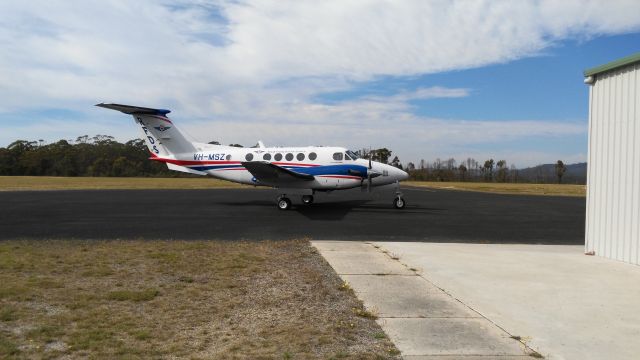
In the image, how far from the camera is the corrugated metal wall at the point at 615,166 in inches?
345

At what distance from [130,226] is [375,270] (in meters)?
9.03

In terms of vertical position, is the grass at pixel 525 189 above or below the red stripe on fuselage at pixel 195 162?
below

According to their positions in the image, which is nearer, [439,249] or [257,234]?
[439,249]

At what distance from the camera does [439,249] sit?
10.2 m

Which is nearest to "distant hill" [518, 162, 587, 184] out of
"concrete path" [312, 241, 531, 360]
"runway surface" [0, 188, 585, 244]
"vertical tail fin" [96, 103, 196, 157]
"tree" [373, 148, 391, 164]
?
"tree" [373, 148, 391, 164]

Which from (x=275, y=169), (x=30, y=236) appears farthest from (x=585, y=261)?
(x=30, y=236)

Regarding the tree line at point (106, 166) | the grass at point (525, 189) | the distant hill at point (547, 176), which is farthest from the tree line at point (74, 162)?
the distant hill at point (547, 176)

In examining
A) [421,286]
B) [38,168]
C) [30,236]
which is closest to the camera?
[421,286]

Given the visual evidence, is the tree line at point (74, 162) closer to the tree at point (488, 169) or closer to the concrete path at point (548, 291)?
the tree at point (488, 169)

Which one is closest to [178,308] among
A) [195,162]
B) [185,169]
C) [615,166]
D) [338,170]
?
[615,166]

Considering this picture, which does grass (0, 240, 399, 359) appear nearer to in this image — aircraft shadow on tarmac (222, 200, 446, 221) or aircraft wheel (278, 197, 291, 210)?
aircraft shadow on tarmac (222, 200, 446, 221)

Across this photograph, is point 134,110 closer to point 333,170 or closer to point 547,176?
point 333,170

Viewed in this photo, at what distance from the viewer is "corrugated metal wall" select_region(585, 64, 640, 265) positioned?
877 centimetres

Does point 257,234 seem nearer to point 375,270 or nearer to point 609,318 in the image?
point 375,270
